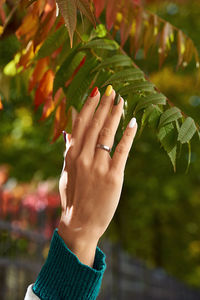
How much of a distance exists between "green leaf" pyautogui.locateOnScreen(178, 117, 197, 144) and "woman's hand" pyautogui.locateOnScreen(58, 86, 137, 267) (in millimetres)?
249

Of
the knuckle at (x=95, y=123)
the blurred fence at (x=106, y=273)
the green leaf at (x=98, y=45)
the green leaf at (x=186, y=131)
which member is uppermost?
the green leaf at (x=98, y=45)

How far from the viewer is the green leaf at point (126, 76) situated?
1810mm

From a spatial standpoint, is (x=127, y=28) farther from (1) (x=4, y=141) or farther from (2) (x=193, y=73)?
(1) (x=4, y=141)

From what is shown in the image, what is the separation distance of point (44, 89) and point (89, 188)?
895 millimetres

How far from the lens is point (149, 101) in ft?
5.91

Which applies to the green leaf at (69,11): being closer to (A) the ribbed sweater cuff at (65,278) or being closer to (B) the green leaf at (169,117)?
(B) the green leaf at (169,117)

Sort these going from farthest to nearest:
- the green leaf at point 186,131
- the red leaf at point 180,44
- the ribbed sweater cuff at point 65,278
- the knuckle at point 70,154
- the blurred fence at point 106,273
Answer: the blurred fence at point 106,273
the red leaf at point 180,44
the green leaf at point 186,131
the knuckle at point 70,154
the ribbed sweater cuff at point 65,278

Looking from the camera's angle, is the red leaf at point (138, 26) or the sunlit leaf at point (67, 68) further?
the red leaf at point (138, 26)

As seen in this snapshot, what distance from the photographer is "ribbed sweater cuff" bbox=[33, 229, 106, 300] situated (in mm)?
1438

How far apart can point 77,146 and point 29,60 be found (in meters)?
0.81

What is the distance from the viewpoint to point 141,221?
51.9 feet

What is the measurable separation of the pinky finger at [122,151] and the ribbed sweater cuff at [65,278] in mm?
291

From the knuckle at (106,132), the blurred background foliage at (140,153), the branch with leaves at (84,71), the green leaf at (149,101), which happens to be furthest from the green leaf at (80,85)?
the blurred background foliage at (140,153)

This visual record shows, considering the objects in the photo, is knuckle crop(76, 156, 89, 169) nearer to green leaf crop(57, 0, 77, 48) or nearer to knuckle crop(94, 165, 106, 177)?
knuckle crop(94, 165, 106, 177)
